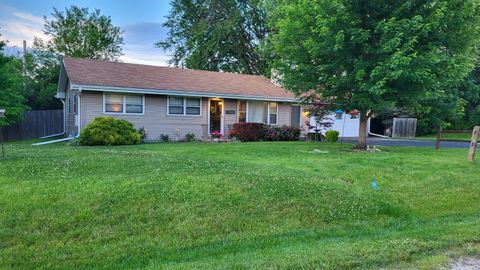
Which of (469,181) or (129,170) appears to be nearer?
(129,170)

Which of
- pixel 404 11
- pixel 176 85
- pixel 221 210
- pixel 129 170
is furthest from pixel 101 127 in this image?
pixel 404 11

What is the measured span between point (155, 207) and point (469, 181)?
292 inches

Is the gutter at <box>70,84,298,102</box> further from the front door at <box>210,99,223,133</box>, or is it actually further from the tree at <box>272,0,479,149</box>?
the tree at <box>272,0,479,149</box>

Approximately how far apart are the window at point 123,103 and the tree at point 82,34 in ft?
71.5

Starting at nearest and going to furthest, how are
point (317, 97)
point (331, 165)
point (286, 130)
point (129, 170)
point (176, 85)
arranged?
point (129, 170) → point (331, 165) → point (317, 97) → point (176, 85) → point (286, 130)

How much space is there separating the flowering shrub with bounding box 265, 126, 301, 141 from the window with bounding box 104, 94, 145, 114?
6875 mm

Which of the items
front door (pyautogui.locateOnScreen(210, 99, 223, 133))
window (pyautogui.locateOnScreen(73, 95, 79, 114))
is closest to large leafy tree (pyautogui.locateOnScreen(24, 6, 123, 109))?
window (pyautogui.locateOnScreen(73, 95, 79, 114))

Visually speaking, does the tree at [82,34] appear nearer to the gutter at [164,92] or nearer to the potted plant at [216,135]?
the gutter at [164,92]

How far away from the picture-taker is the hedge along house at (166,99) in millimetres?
18047

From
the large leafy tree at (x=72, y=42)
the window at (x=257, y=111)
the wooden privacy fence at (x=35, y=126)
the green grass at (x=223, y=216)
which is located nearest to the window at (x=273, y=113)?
the window at (x=257, y=111)

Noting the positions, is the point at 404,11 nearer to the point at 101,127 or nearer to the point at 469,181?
the point at 469,181

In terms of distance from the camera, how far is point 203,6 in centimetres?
3684

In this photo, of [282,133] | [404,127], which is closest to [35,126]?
[282,133]

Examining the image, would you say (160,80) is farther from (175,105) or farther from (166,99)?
(175,105)
